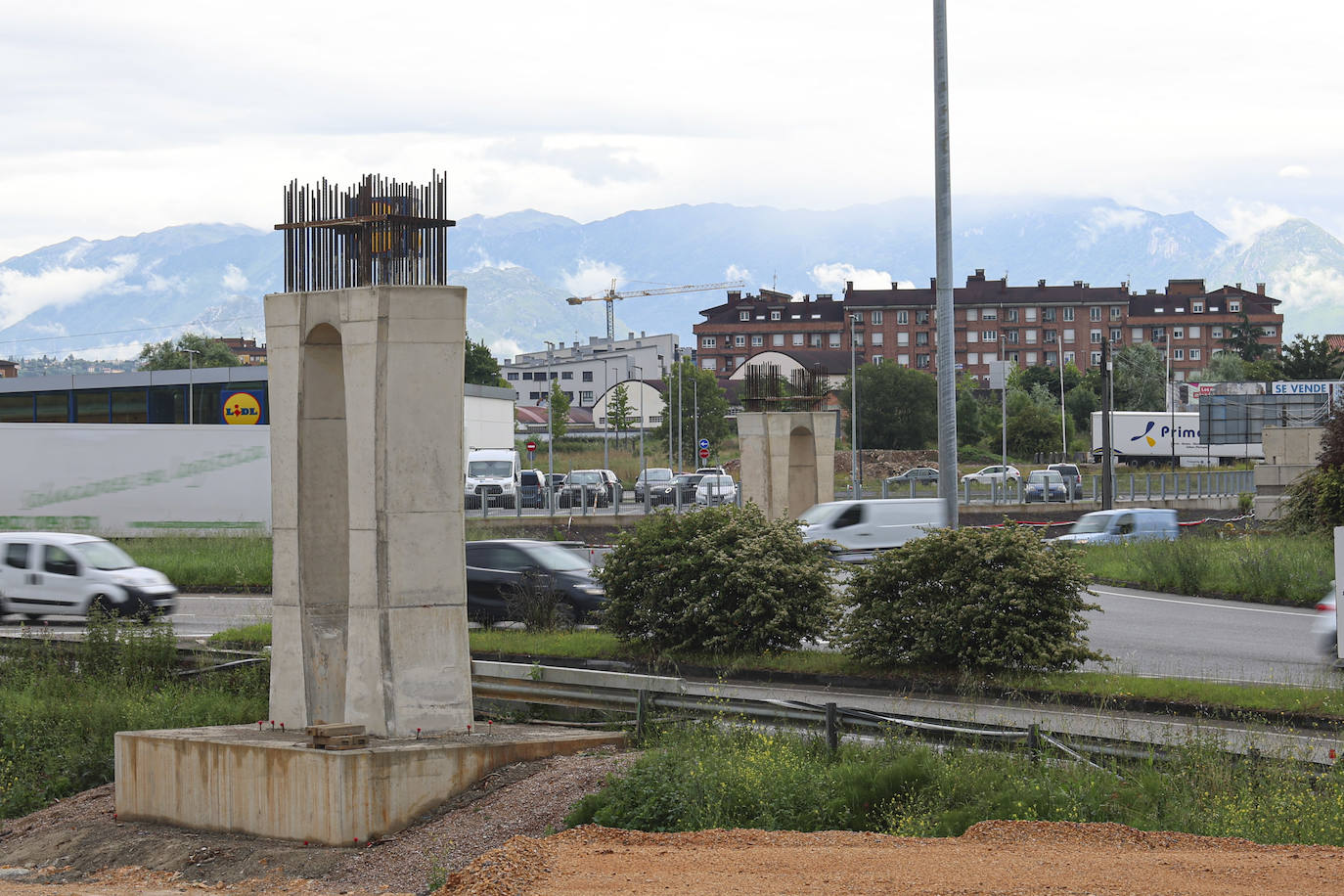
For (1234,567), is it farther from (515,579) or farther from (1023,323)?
(1023,323)

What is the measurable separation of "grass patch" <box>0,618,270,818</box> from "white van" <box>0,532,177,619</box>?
468cm

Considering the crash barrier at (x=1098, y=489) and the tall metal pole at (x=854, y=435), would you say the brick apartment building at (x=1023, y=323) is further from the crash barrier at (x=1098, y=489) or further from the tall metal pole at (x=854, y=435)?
the crash barrier at (x=1098, y=489)

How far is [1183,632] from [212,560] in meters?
20.3

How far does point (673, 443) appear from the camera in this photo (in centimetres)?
10606

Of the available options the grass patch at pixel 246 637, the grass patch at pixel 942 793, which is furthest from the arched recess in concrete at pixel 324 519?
the grass patch at pixel 246 637

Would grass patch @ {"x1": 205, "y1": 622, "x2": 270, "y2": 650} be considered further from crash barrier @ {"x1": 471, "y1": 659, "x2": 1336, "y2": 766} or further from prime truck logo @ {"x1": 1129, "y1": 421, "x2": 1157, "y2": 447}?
prime truck logo @ {"x1": 1129, "y1": 421, "x2": 1157, "y2": 447}

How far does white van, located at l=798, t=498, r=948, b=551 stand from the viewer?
106 feet

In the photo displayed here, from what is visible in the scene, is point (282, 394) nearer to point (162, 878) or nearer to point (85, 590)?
point (162, 878)

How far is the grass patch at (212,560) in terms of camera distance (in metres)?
29.5

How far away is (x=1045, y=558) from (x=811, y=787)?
5425 millimetres

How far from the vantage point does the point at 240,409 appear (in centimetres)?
5384

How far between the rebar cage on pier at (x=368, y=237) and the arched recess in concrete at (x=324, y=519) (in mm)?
659

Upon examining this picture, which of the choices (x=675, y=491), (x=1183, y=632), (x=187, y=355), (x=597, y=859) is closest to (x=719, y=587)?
(x=597, y=859)

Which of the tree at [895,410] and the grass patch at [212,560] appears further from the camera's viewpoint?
the tree at [895,410]
